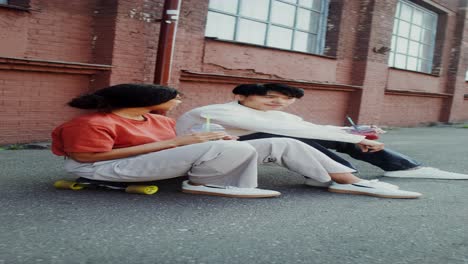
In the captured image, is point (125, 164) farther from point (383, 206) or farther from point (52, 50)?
point (52, 50)

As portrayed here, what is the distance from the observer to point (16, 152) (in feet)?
21.5

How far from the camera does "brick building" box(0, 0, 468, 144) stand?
7086 millimetres

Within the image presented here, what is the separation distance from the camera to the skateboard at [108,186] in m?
4.17

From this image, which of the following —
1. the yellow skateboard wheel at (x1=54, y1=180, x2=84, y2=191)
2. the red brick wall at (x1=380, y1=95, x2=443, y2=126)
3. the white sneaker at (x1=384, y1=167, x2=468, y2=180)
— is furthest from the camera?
the red brick wall at (x1=380, y1=95, x2=443, y2=126)

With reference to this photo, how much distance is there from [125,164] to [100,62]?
4073 mm

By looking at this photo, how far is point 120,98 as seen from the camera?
3.99 meters

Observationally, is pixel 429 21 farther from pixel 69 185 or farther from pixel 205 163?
pixel 69 185

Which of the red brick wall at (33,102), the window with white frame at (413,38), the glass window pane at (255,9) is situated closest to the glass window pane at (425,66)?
the window with white frame at (413,38)

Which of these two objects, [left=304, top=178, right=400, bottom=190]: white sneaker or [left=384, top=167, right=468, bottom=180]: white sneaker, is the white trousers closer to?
[left=304, top=178, right=400, bottom=190]: white sneaker

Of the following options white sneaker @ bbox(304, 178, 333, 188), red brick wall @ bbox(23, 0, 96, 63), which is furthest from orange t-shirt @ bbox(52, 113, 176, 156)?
red brick wall @ bbox(23, 0, 96, 63)

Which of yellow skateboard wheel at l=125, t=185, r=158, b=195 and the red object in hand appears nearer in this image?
yellow skateboard wheel at l=125, t=185, r=158, b=195

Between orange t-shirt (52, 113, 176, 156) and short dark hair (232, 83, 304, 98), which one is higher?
short dark hair (232, 83, 304, 98)

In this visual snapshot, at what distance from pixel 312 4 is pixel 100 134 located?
8.85 m

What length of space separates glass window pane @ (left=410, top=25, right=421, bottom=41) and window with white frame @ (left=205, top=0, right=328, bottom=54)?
4.16 metres
